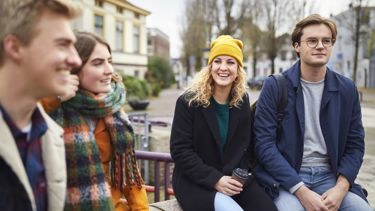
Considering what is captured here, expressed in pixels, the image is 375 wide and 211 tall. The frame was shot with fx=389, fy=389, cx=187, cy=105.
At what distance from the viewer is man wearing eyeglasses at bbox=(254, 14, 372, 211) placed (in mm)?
2668

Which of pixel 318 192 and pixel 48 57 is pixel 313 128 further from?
pixel 48 57

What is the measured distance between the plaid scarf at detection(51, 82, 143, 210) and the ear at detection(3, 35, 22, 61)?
0.49 meters

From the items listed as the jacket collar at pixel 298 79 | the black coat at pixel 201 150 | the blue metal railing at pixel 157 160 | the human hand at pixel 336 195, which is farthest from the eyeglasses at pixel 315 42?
the blue metal railing at pixel 157 160

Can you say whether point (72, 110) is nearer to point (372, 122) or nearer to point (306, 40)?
point (306, 40)

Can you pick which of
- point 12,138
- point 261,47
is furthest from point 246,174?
point 261,47

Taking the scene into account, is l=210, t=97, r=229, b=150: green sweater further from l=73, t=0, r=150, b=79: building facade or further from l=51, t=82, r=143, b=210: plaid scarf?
l=73, t=0, r=150, b=79: building facade

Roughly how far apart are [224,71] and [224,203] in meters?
Answer: 0.90

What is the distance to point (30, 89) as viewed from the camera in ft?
4.24

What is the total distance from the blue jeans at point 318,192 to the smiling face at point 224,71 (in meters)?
0.81

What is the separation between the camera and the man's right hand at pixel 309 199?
8.16 feet

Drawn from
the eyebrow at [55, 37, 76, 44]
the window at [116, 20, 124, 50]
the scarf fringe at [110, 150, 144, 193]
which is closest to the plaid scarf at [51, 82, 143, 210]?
the scarf fringe at [110, 150, 144, 193]

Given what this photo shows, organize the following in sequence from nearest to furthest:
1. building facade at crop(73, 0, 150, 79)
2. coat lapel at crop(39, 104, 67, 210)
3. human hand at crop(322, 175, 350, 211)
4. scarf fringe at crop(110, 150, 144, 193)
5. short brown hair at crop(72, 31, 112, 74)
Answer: coat lapel at crop(39, 104, 67, 210) < short brown hair at crop(72, 31, 112, 74) < scarf fringe at crop(110, 150, 144, 193) < human hand at crop(322, 175, 350, 211) < building facade at crop(73, 0, 150, 79)

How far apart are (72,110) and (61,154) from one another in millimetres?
325

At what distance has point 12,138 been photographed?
129 centimetres
